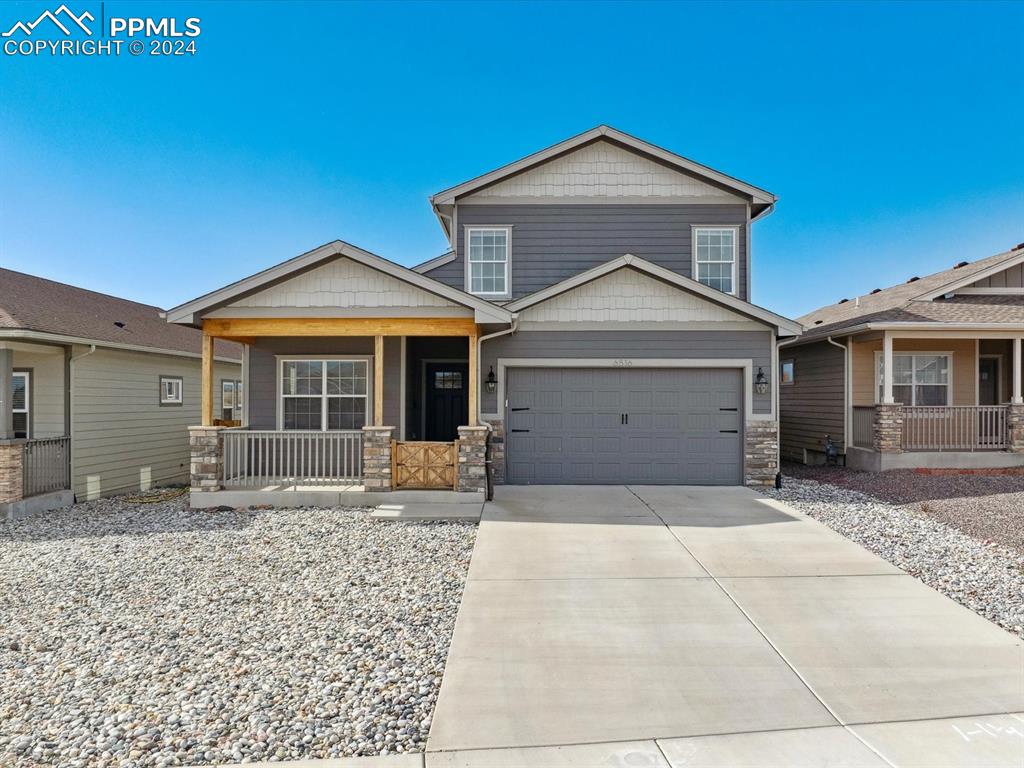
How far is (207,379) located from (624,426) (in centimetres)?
728

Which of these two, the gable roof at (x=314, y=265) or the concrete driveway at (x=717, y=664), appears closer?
the concrete driveway at (x=717, y=664)

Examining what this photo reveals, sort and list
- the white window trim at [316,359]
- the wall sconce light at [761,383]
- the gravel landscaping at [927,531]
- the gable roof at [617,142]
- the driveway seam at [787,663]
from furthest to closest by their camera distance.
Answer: the gable roof at [617,142] → the white window trim at [316,359] → the wall sconce light at [761,383] → the gravel landscaping at [927,531] → the driveway seam at [787,663]

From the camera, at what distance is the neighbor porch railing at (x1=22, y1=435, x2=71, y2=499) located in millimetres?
9203

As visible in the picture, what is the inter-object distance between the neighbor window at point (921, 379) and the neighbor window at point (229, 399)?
17.8m

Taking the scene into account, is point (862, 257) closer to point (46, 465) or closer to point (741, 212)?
point (741, 212)

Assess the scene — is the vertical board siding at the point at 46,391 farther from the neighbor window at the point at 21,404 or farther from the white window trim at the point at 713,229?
the white window trim at the point at 713,229

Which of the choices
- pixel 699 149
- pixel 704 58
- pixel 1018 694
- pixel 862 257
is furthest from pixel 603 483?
pixel 862 257

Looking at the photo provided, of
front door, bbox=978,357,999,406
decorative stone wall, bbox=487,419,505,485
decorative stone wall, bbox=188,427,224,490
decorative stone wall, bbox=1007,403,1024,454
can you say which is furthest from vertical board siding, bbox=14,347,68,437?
front door, bbox=978,357,999,406

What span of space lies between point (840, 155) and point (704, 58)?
224 inches

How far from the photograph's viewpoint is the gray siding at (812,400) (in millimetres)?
13156

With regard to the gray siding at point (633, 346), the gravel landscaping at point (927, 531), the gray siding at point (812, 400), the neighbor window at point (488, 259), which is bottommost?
the gravel landscaping at point (927, 531)

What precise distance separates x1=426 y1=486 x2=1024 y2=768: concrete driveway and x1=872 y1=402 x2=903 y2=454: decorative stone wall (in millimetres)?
6489

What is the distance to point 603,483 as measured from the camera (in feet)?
32.6

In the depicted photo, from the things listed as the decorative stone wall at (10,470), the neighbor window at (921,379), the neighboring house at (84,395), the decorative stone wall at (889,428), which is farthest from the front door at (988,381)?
the decorative stone wall at (10,470)
